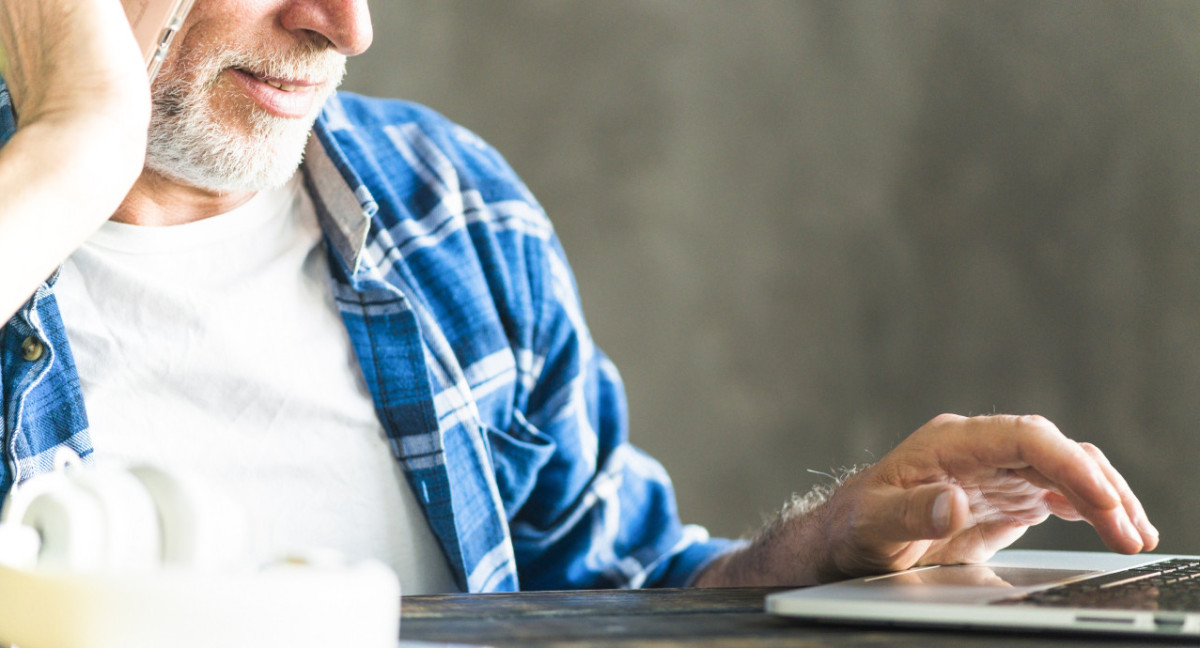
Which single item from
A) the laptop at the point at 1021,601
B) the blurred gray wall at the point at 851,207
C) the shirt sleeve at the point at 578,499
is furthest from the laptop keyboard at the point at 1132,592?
the blurred gray wall at the point at 851,207

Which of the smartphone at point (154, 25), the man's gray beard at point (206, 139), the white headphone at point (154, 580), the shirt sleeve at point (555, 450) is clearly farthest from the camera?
the shirt sleeve at point (555, 450)

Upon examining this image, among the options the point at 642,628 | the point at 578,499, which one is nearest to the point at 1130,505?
the point at 642,628

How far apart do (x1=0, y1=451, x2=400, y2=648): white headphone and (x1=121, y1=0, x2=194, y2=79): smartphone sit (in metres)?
0.54

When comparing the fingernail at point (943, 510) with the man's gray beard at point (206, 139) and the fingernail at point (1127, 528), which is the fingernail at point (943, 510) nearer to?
the fingernail at point (1127, 528)

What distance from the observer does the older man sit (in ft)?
2.96

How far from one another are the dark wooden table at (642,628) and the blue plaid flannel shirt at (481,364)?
1.30 feet

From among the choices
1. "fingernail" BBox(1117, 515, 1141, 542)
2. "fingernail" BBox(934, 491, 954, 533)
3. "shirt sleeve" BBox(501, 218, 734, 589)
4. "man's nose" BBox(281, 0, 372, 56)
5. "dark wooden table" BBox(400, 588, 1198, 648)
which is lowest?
"shirt sleeve" BBox(501, 218, 734, 589)

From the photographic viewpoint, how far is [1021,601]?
0.60 meters

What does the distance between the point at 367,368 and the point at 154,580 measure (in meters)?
0.69

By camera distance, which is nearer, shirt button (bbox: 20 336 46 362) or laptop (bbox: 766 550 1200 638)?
laptop (bbox: 766 550 1200 638)

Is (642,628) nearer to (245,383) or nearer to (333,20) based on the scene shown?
(245,383)

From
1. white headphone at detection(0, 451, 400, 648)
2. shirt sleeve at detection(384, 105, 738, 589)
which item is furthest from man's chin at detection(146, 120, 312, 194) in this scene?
white headphone at detection(0, 451, 400, 648)

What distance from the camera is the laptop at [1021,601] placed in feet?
1.82

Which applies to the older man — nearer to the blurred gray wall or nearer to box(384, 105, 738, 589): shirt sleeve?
box(384, 105, 738, 589): shirt sleeve
